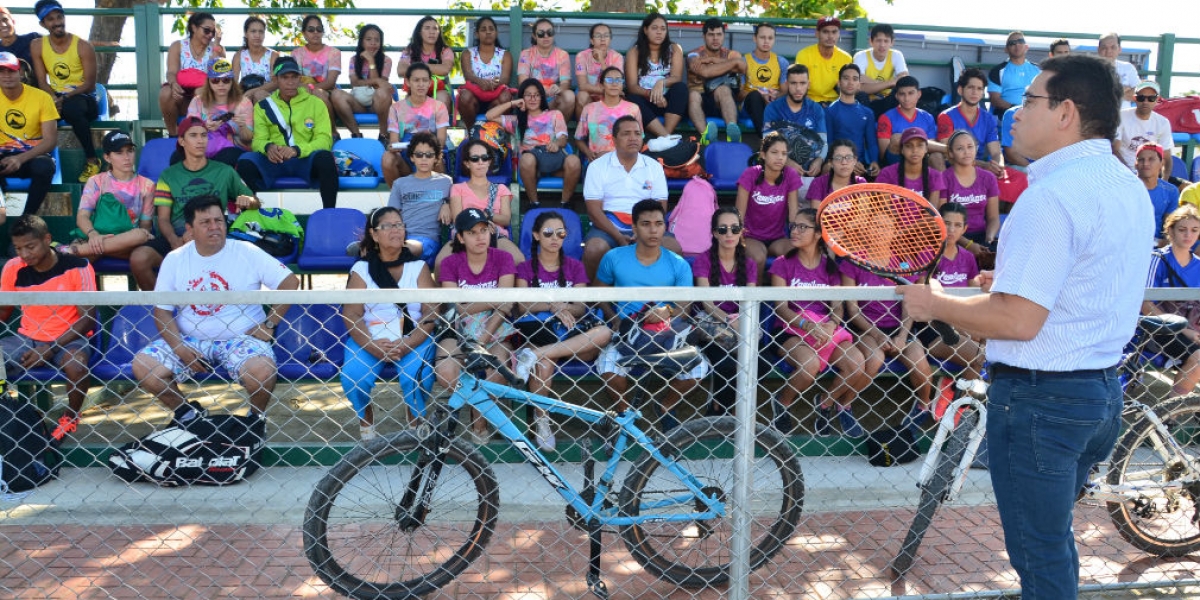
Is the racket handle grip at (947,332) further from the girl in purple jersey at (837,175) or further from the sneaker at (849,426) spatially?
the girl in purple jersey at (837,175)

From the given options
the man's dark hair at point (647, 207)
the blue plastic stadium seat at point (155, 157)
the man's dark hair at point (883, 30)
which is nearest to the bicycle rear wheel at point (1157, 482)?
the man's dark hair at point (647, 207)

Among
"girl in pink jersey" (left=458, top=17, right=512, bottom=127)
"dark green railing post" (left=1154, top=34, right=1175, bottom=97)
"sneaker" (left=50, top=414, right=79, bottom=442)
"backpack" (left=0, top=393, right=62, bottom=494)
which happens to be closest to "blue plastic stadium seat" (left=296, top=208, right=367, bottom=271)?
"girl in pink jersey" (left=458, top=17, right=512, bottom=127)

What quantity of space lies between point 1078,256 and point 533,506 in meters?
3.22

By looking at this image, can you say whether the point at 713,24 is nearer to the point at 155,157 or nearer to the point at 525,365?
the point at 155,157

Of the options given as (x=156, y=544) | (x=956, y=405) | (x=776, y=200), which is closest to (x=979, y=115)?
(x=776, y=200)

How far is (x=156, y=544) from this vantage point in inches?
179

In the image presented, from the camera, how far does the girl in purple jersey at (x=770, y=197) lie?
7.26 meters

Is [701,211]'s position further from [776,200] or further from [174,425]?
[174,425]

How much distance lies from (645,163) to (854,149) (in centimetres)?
157

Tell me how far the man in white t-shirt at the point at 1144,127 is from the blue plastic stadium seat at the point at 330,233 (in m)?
6.70

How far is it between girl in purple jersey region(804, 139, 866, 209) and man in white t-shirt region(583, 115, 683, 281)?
1.14 metres

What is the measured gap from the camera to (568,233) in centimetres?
699

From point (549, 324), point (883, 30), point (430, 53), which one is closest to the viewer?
point (549, 324)

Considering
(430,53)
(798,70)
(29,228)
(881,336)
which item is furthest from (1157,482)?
(430,53)
